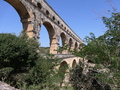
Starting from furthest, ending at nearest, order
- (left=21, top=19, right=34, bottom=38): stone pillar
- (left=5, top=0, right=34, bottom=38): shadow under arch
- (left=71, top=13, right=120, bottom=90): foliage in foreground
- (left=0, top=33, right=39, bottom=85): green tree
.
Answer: (left=21, top=19, right=34, bottom=38): stone pillar < (left=5, top=0, right=34, bottom=38): shadow under arch < (left=0, top=33, right=39, bottom=85): green tree < (left=71, top=13, right=120, bottom=90): foliage in foreground

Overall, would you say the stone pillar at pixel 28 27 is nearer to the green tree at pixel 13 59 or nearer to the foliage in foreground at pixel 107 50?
the green tree at pixel 13 59

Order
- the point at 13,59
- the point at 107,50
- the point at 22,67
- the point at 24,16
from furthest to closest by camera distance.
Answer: the point at 24,16 → the point at 22,67 → the point at 13,59 → the point at 107,50

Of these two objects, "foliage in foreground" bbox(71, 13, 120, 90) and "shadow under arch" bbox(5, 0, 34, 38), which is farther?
"shadow under arch" bbox(5, 0, 34, 38)

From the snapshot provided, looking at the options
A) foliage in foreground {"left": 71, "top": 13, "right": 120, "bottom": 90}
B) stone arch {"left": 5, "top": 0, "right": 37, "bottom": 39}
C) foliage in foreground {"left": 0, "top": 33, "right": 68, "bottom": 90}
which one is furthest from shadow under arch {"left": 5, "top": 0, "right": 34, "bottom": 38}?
foliage in foreground {"left": 71, "top": 13, "right": 120, "bottom": 90}

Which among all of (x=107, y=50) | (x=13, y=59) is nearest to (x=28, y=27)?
(x=13, y=59)

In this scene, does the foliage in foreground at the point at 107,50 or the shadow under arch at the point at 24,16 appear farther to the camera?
the shadow under arch at the point at 24,16

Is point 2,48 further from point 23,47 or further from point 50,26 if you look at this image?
point 50,26

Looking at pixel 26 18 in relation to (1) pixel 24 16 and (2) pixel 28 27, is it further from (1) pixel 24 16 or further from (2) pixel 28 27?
(2) pixel 28 27

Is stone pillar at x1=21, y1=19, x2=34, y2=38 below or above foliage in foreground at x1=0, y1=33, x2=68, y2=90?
above

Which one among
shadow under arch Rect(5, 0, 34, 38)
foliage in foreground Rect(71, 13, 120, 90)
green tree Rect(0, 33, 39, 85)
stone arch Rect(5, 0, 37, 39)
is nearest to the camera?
foliage in foreground Rect(71, 13, 120, 90)

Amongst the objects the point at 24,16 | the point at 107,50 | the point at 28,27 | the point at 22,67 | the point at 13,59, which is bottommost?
the point at 22,67

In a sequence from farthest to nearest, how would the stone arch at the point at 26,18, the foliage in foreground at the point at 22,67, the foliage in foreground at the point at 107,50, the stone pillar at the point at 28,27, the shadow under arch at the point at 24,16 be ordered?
1. the stone pillar at the point at 28,27
2. the stone arch at the point at 26,18
3. the shadow under arch at the point at 24,16
4. the foliage in foreground at the point at 22,67
5. the foliage in foreground at the point at 107,50

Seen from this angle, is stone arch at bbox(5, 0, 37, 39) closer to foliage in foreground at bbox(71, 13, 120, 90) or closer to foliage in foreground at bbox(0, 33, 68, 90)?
foliage in foreground at bbox(0, 33, 68, 90)

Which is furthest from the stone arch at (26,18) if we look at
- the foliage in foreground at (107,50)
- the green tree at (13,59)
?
the foliage in foreground at (107,50)
